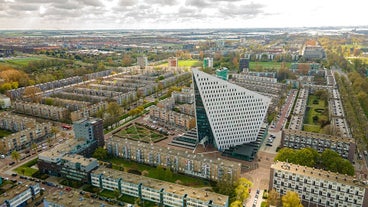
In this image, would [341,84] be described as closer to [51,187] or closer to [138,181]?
[138,181]

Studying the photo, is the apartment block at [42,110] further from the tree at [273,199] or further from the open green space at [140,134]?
the tree at [273,199]

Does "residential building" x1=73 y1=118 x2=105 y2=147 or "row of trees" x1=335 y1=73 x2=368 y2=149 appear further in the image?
"row of trees" x1=335 y1=73 x2=368 y2=149

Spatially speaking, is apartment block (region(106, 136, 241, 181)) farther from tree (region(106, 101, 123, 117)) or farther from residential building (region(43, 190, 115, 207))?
tree (region(106, 101, 123, 117))

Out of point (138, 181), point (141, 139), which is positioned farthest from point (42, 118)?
point (138, 181)

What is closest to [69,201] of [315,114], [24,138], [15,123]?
[24,138]

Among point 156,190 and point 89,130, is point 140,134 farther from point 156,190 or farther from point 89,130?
point 156,190

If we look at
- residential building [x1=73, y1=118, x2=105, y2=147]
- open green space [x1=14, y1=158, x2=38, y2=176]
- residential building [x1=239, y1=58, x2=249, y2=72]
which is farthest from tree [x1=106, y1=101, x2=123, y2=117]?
residential building [x1=239, y1=58, x2=249, y2=72]
